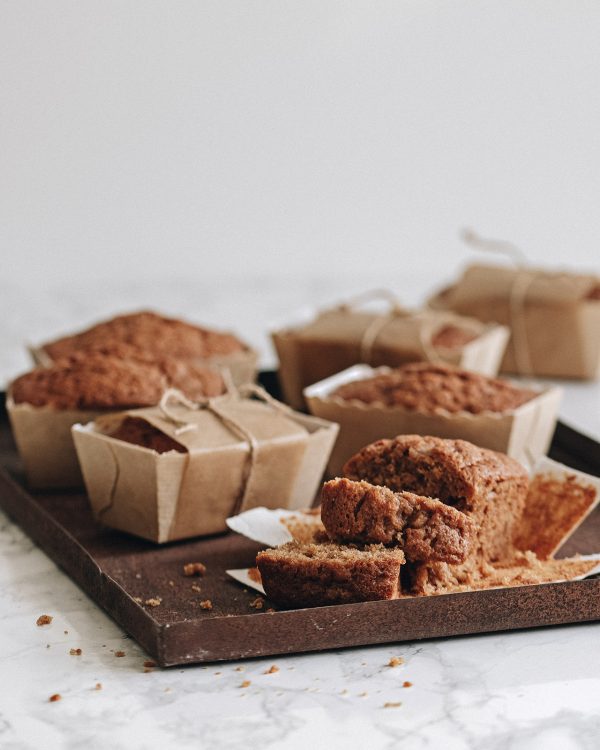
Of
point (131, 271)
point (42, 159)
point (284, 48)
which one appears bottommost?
point (131, 271)

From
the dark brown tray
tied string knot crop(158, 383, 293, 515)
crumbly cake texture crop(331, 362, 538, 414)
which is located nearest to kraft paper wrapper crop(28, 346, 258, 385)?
crumbly cake texture crop(331, 362, 538, 414)

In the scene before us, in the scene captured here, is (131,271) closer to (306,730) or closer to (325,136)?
(325,136)

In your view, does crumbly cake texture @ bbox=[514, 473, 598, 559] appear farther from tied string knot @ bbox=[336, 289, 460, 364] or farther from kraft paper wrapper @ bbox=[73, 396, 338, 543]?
tied string knot @ bbox=[336, 289, 460, 364]

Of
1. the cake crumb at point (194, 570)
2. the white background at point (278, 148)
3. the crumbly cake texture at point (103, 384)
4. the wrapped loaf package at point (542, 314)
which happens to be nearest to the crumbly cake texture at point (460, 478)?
Answer: the cake crumb at point (194, 570)

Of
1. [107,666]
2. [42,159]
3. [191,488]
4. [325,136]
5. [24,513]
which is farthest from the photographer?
[325,136]

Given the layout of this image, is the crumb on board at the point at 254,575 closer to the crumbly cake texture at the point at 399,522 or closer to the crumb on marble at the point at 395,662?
the crumbly cake texture at the point at 399,522

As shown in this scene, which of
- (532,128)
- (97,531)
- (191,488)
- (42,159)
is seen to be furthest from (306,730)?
(532,128)
